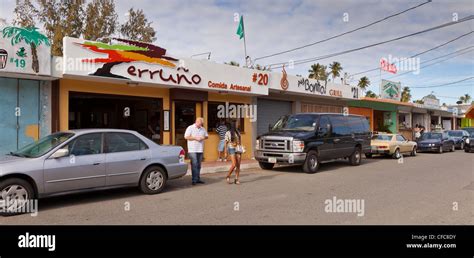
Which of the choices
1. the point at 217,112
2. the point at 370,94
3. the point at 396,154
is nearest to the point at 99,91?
the point at 217,112

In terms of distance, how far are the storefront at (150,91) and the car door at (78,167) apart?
4171 mm

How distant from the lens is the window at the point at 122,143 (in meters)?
7.88

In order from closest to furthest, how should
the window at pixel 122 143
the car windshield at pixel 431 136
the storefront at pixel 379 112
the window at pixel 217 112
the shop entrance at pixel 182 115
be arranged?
the window at pixel 122 143, the shop entrance at pixel 182 115, the window at pixel 217 112, the car windshield at pixel 431 136, the storefront at pixel 379 112

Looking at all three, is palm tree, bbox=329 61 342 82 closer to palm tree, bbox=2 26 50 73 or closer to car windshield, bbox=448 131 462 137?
car windshield, bbox=448 131 462 137

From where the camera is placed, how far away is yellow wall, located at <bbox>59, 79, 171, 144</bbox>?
454 inches

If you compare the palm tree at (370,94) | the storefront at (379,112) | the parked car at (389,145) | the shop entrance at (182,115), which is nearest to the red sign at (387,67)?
the storefront at (379,112)

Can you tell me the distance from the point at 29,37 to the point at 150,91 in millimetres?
4620

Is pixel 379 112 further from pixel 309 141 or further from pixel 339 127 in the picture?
pixel 309 141

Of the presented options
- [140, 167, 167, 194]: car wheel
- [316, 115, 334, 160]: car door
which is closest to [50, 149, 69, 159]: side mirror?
[140, 167, 167, 194]: car wheel

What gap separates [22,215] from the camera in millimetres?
6477

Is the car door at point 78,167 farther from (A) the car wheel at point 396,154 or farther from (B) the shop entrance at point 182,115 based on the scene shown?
(A) the car wheel at point 396,154

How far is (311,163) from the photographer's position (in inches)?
493
